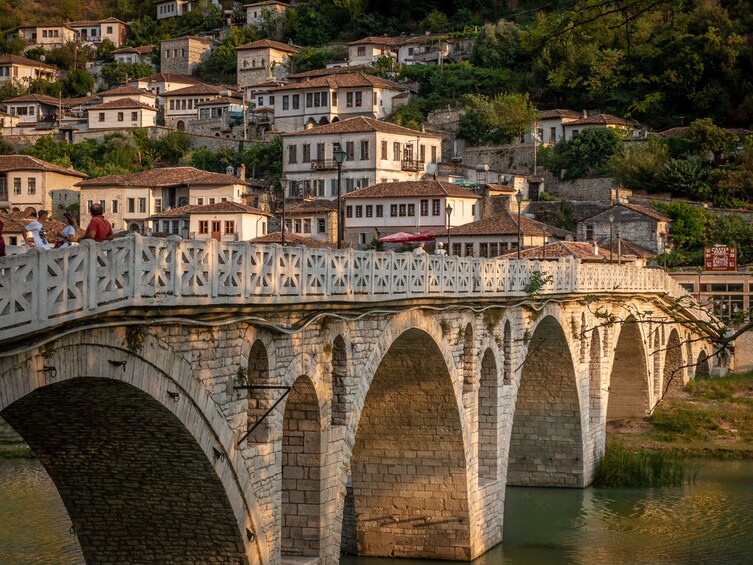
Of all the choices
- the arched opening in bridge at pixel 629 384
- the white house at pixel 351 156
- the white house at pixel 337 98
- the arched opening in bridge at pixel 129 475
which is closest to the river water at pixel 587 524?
the arched opening in bridge at pixel 629 384

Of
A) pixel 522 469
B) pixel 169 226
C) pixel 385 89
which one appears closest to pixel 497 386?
pixel 522 469

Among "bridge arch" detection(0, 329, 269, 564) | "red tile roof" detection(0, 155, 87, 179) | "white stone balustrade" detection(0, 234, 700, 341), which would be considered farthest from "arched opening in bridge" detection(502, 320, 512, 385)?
"red tile roof" detection(0, 155, 87, 179)

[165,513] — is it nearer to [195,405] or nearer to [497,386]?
[195,405]

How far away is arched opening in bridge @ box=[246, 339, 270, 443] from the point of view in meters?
21.4

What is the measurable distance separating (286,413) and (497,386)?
1216 cm

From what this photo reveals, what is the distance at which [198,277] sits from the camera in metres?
18.4

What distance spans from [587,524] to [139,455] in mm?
22138

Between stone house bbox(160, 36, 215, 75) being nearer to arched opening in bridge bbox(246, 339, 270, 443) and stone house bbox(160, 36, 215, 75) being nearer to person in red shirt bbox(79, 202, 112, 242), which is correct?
→ arched opening in bridge bbox(246, 339, 270, 443)

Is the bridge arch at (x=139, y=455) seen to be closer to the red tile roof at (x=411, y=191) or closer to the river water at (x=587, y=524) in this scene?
the river water at (x=587, y=524)

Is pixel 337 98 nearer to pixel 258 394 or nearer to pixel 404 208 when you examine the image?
pixel 404 208

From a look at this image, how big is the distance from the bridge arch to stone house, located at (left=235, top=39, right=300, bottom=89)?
10434cm

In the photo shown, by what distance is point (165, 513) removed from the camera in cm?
2094

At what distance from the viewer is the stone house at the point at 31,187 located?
91875 mm

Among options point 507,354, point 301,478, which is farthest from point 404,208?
point 301,478
